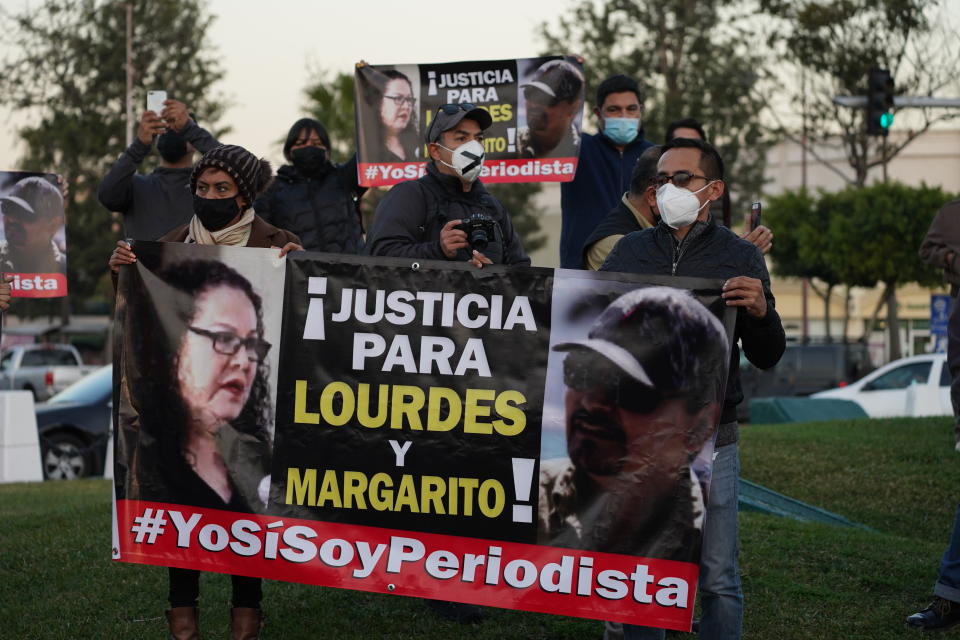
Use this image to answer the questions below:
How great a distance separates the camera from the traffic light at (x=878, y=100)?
20906 millimetres

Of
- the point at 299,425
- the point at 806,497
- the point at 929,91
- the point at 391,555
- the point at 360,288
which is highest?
the point at 929,91

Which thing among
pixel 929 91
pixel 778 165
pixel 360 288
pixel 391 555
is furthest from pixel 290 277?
pixel 778 165

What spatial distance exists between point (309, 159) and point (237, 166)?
2.15 m

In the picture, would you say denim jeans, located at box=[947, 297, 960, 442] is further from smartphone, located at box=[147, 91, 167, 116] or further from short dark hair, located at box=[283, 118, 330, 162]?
smartphone, located at box=[147, 91, 167, 116]

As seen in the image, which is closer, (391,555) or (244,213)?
(391,555)

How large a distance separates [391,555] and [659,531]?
37.1 inches

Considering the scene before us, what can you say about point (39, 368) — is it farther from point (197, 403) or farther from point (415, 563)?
point (415, 563)

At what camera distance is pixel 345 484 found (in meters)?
4.66

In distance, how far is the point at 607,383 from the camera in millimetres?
4516

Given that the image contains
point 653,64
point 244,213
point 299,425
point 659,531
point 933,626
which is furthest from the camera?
point 653,64

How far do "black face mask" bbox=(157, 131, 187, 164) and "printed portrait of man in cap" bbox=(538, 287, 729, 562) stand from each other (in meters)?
3.14

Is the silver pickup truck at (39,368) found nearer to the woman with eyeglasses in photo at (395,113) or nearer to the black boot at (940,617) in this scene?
the woman with eyeglasses in photo at (395,113)

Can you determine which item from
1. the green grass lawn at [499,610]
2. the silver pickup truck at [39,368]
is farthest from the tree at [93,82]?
the green grass lawn at [499,610]

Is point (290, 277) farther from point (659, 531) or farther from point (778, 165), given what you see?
point (778, 165)
